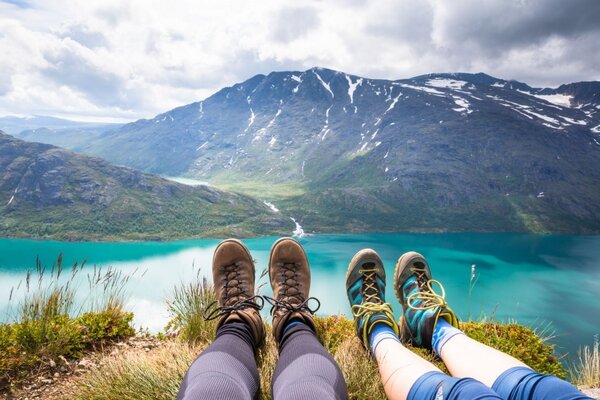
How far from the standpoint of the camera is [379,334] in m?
2.83

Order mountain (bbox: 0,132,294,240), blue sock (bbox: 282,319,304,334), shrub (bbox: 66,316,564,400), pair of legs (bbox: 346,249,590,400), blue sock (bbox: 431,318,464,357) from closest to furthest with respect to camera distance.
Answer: pair of legs (bbox: 346,249,590,400) → shrub (bbox: 66,316,564,400) → blue sock (bbox: 431,318,464,357) → blue sock (bbox: 282,319,304,334) → mountain (bbox: 0,132,294,240)

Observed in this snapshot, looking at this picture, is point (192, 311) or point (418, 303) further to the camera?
point (192, 311)

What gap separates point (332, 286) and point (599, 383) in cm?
5528

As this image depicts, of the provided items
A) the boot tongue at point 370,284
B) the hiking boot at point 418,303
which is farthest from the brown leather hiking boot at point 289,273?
the hiking boot at point 418,303

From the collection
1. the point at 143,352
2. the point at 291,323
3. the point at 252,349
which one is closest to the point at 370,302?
the point at 291,323

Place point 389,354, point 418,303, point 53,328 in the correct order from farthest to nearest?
point 418,303
point 53,328
point 389,354

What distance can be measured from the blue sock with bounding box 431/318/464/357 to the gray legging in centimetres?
104

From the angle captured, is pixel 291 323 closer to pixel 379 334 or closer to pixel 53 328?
pixel 379 334

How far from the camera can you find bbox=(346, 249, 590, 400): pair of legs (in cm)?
166

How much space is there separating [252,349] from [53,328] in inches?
83.5

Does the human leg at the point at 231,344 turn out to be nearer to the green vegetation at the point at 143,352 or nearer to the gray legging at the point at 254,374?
the gray legging at the point at 254,374

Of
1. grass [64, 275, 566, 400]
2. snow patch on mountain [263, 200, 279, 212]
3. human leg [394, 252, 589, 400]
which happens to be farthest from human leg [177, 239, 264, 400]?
snow patch on mountain [263, 200, 279, 212]

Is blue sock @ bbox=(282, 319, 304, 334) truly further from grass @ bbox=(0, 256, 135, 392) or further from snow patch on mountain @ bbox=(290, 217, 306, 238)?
snow patch on mountain @ bbox=(290, 217, 306, 238)

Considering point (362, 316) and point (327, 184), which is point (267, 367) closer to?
point (362, 316)
